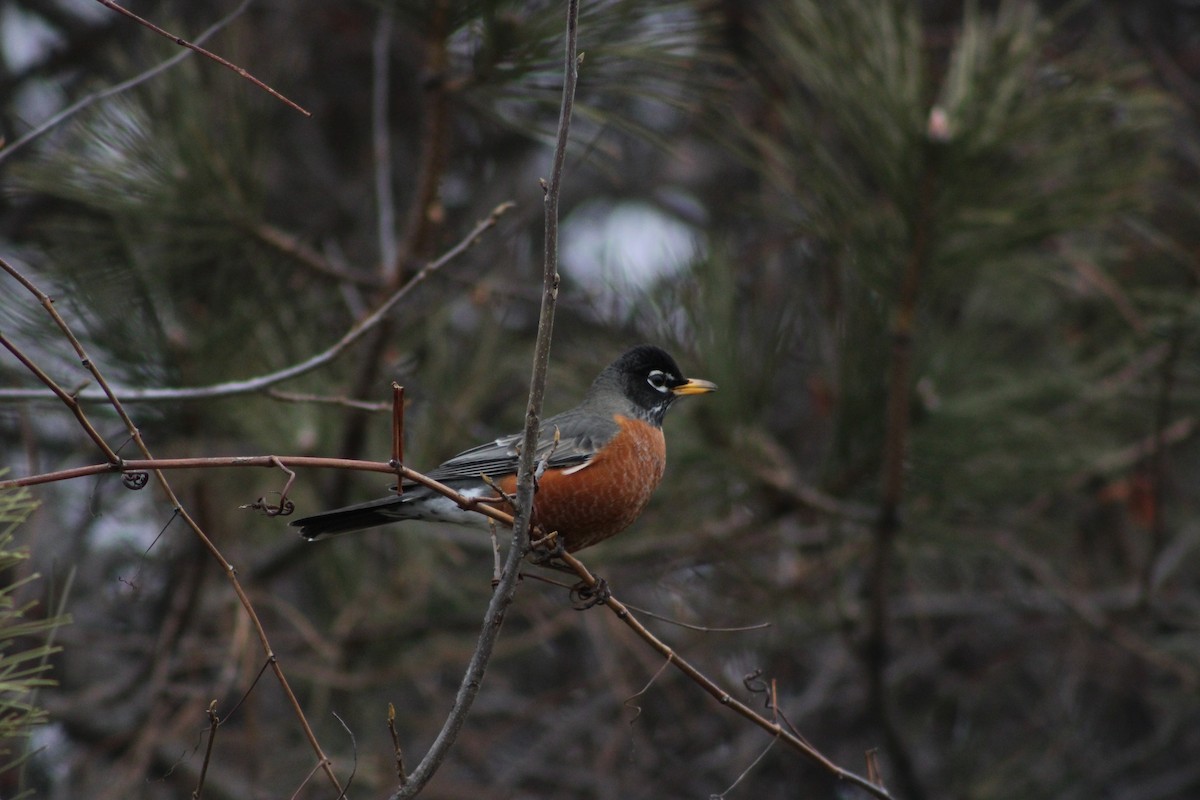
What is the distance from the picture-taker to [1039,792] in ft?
15.0

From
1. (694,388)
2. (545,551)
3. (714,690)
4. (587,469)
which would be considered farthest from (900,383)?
(714,690)

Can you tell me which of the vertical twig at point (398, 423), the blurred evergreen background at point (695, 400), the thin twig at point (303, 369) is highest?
the vertical twig at point (398, 423)

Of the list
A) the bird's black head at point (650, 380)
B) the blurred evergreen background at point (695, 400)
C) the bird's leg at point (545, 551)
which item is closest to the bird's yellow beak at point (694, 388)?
the bird's black head at point (650, 380)

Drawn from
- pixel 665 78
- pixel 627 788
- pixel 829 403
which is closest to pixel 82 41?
pixel 665 78

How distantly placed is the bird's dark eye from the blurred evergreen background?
0.81ft

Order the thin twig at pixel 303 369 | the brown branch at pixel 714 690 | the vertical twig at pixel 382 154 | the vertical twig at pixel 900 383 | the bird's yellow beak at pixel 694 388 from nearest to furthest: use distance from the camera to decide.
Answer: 1. the brown branch at pixel 714 690
2. the thin twig at pixel 303 369
3. the vertical twig at pixel 900 383
4. the bird's yellow beak at pixel 694 388
5. the vertical twig at pixel 382 154

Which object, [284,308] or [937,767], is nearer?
[284,308]

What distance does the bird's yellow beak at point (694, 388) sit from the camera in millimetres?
3360

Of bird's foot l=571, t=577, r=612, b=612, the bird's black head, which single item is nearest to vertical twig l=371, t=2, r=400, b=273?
the bird's black head

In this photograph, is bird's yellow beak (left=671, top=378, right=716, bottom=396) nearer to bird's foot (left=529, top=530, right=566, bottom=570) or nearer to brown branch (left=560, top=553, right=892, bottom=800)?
bird's foot (left=529, top=530, right=566, bottom=570)

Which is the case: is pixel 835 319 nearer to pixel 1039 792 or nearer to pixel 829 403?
pixel 829 403

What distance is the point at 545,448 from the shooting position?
9.53ft

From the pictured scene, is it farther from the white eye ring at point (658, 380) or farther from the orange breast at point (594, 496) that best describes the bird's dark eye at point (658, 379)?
the orange breast at point (594, 496)

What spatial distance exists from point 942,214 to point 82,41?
3.95m
